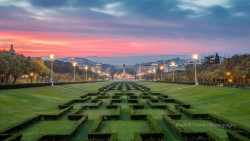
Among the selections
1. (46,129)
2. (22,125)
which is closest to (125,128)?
(46,129)

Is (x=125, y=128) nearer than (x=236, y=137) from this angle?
No

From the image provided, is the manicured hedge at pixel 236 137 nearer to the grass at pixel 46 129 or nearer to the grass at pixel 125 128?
the grass at pixel 125 128

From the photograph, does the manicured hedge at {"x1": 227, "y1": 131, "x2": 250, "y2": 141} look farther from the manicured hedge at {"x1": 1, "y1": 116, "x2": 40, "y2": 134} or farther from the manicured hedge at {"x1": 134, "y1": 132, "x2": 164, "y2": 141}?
the manicured hedge at {"x1": 1, "y1": 116, "x2": 40, "y2": 134}

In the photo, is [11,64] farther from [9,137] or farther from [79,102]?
[9,137]

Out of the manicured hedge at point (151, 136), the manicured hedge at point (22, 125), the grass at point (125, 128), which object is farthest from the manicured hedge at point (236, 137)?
the manicured hedge at point (22, 125)

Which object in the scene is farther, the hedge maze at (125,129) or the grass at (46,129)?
the grass at (46,129)

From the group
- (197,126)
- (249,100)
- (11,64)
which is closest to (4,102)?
(197,126)

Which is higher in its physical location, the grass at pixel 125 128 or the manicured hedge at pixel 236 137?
the manicured hedge at pixel 236 137

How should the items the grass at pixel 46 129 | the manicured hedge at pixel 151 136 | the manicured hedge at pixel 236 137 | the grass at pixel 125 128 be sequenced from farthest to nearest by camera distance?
1. the grass at pixel 46 129
2. the grass at pixel 125 128
3. the manicured hedge at pixel 151 136
4. the manicured hedge at pixel 236 137

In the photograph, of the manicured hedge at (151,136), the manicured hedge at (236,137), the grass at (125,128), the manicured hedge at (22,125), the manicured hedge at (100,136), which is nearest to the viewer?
the manicured hedge at (236,137)

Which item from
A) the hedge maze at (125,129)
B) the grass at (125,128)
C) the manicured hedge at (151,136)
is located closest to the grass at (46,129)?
the hedge maze at (125,129)

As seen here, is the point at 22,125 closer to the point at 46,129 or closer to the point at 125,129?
the point at 46,129

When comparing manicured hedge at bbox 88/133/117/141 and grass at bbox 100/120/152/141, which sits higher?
manicured hedge at bbox 88/133/117/141

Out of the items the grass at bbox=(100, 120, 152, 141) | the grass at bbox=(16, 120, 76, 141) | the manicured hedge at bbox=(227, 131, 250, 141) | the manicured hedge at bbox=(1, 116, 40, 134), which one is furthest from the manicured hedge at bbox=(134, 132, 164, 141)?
the manicured hedge at bbox=(1, 116, 40, 134)
